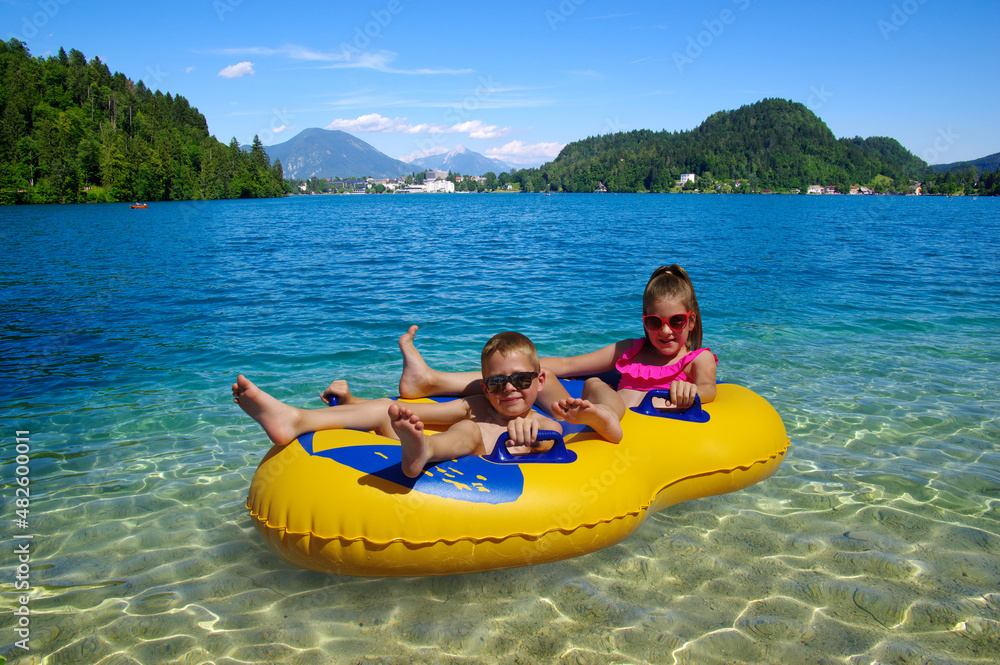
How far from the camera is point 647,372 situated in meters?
3.97

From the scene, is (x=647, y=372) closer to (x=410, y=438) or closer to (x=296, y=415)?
(x=410, y=438)

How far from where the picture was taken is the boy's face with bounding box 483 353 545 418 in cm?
318

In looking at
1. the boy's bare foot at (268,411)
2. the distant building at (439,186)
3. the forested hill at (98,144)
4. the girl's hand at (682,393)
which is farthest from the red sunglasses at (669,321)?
the distant building at (439,186)

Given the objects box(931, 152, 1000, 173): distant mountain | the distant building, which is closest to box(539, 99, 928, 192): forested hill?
box(931, 152, 1000, 173): distant mountain

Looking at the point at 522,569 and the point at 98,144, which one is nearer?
the point at 522,569

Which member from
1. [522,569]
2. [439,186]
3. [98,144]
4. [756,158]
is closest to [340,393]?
[522,569]

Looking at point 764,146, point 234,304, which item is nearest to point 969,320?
point 234,304

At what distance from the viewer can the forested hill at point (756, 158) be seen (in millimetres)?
104375

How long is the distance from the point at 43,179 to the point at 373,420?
6879cm

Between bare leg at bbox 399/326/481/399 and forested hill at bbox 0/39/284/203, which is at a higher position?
forested hill at bbox 0/39/284/203

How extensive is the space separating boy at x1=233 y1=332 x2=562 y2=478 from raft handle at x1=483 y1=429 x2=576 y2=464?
0.14 feet

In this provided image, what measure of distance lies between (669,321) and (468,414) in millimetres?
1447

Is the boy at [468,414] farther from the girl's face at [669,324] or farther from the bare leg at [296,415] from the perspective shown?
the girl's face at [669,324]

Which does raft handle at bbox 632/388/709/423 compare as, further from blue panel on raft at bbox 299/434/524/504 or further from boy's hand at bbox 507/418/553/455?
blue panel on raft at bbox 299/434/524/504
